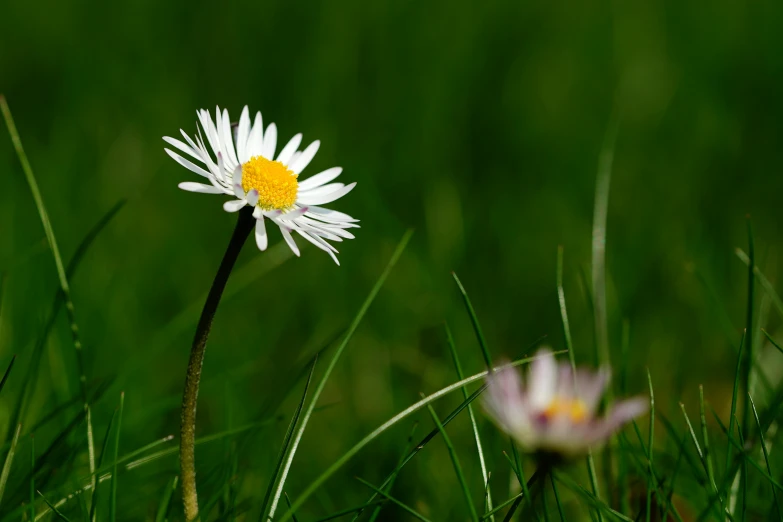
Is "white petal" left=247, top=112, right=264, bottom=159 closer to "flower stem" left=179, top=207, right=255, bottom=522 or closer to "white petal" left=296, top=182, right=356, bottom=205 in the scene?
"white petal" left=296, top=182, right=356, bottom=205

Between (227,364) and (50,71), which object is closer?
(227,364)

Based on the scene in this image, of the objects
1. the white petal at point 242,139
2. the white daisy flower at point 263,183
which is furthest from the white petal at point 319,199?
the white petal at point 242,139

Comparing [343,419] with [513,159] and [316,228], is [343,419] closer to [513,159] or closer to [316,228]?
[316,228]

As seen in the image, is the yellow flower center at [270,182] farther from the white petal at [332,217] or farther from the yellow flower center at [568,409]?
the yellow flower center at [568,409]

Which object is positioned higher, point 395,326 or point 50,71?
point 50,71

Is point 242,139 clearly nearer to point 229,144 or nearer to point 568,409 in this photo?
point 229,144

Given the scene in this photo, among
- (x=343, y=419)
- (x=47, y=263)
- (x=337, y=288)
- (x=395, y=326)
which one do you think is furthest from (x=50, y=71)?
(x=343, y=419)

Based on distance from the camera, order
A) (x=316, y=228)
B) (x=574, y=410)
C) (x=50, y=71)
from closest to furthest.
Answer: (x=574, y=410) → (x=316, y=228) → (x=50, y=71)
